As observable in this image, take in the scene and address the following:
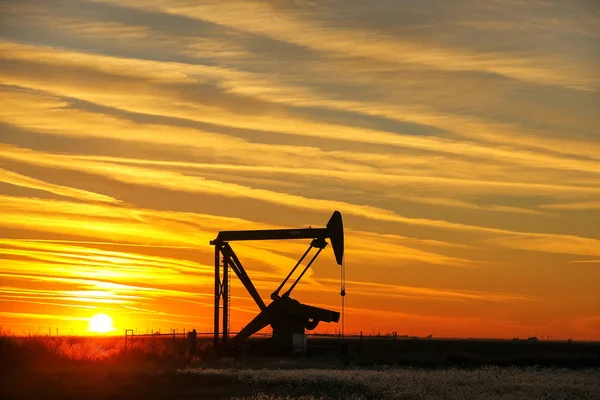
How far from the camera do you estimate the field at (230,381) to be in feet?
100.0

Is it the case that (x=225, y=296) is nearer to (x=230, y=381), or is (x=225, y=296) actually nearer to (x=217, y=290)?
(x=217, y=290)

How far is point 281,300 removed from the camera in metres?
53.3

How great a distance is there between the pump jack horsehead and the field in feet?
26.2

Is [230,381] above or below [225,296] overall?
below

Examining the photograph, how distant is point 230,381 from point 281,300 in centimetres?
1794

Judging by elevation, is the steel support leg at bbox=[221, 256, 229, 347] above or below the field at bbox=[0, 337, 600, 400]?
above

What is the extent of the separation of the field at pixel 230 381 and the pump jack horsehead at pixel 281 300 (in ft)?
26.2

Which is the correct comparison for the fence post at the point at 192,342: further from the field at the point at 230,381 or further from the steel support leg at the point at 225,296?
the field at the point at 230,381

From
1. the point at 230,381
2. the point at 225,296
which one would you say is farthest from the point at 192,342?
the point at 230,381

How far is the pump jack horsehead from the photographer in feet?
174

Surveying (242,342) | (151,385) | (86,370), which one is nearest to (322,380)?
(151,385)

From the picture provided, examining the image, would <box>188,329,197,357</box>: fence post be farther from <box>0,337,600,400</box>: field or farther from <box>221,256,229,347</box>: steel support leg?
<box>0,337,600,400</box>: field

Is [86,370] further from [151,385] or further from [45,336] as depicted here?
[45,336]

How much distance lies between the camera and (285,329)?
53344 millimetres
